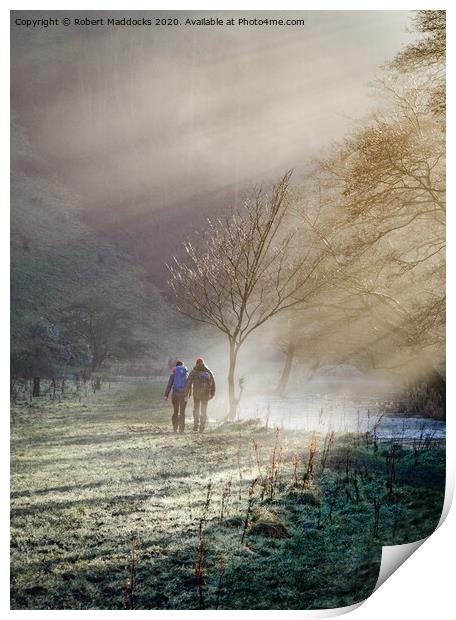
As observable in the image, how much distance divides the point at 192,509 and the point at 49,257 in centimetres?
198

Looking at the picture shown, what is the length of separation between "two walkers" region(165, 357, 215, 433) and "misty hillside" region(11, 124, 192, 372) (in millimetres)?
181

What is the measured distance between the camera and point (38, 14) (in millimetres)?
4523

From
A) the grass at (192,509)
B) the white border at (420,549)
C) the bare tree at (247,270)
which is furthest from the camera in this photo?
the bare tree at (247,270)

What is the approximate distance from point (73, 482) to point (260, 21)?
135 inches

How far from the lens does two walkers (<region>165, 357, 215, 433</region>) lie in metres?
4.52

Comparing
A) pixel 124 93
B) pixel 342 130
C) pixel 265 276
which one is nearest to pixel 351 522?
pixel 265 276

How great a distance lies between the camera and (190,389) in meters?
4.51

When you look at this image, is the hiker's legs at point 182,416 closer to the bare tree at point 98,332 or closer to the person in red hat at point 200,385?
the person in red hat at point 200,385

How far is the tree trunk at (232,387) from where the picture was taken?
4.59 meters

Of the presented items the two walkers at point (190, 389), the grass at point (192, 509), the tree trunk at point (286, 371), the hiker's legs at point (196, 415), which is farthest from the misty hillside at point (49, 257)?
the tree trunk at point (286, 371)

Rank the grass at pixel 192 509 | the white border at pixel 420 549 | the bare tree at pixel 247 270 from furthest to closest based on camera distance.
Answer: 1. the bare tree at pixel 247 270
2. the white border at pixel 420 549
3. the grass at pixel 192 509

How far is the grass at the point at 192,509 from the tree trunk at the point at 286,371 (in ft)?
0.98

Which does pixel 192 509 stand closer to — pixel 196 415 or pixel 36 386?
pixel 196 415
